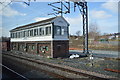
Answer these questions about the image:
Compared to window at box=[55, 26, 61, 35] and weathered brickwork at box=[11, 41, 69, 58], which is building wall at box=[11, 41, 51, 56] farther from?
window at box=[55, 26, 61, 35]

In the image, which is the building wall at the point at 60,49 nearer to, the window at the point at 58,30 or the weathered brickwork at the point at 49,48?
the weathered brickwork at the point at 49,48

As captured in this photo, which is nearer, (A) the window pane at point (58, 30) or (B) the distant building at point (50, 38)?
(B) the distant building at point (50, 38)

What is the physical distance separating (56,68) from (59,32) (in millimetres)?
8545

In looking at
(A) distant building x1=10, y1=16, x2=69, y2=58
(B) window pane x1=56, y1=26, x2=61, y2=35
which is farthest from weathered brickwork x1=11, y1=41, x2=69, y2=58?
(B) window pane x1=56, y1=26, x2=61, y2=35

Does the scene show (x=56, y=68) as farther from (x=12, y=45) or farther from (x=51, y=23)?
(x=12, y=45)

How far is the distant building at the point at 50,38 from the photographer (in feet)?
52.3

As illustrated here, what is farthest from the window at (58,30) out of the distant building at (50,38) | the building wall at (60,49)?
the building wall at (60,49)

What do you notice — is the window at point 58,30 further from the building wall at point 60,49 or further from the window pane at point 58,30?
the building wall at point 60,49

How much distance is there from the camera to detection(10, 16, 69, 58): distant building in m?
15.9

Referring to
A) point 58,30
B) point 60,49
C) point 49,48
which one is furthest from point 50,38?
point 60,49

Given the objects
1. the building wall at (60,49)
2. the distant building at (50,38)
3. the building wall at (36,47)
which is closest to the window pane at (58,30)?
the distant building at (50,38)

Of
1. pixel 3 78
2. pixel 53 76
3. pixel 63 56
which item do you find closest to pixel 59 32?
pixel 63 56

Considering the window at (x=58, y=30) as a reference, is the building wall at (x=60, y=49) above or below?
below

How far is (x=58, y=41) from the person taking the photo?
1652 centimetres
